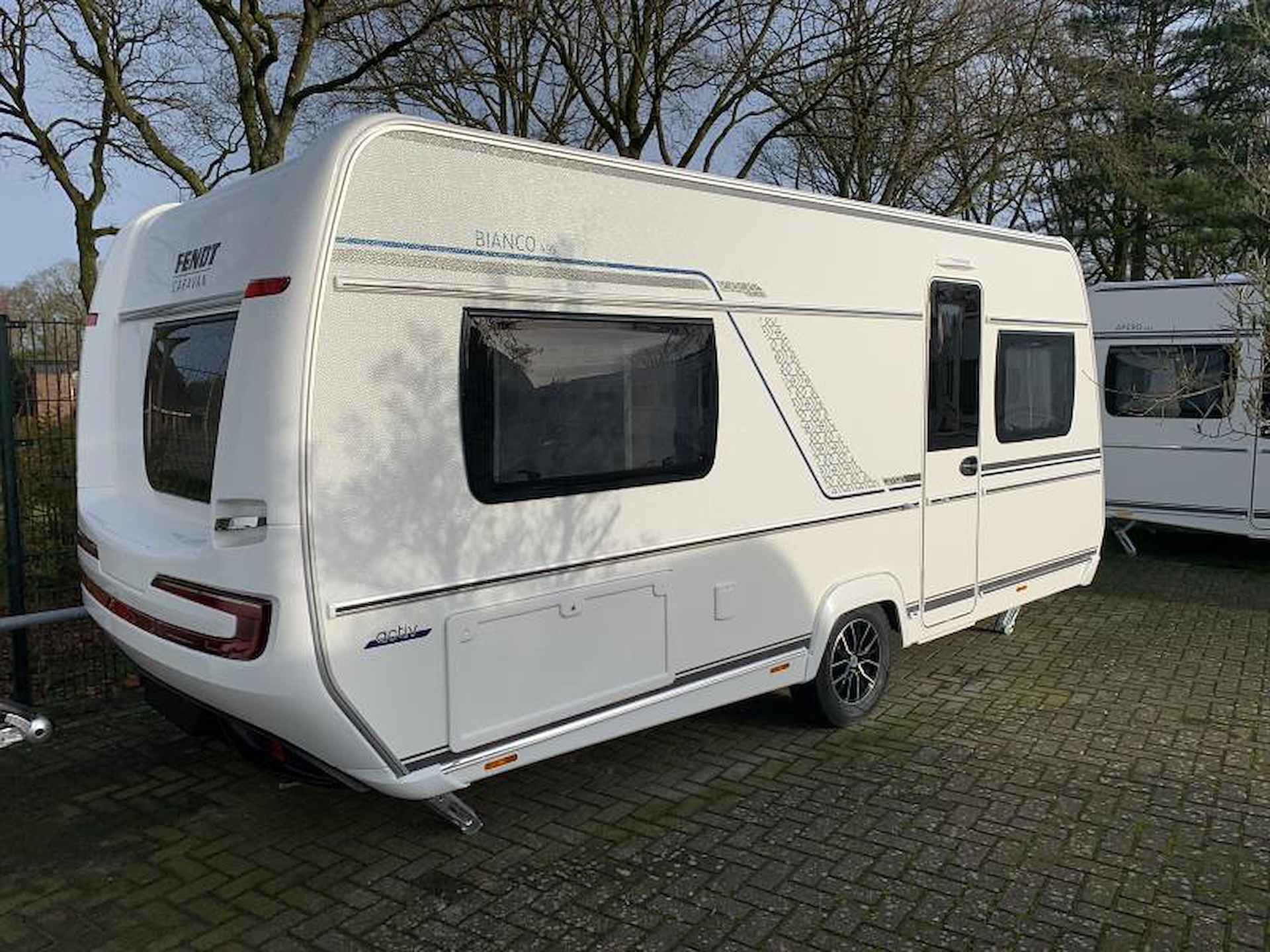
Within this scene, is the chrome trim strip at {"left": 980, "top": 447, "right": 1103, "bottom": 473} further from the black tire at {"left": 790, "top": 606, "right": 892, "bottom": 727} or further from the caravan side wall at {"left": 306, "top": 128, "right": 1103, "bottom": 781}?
the black tire at {"left": 790, "top": 606, "right": 892, "bottom": 727}

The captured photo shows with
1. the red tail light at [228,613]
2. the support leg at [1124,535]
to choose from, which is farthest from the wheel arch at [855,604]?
the support leg at [1124,535]

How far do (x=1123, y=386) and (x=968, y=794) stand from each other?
22.8 feet

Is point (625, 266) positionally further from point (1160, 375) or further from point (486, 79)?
point (486, 79)

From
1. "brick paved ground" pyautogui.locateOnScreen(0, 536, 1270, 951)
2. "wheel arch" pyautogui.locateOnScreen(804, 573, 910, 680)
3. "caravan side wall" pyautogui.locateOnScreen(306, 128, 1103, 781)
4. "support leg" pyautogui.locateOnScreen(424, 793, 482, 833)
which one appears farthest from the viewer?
"wheel arch" pyautogui.locateOnScreen(804, 573, 910, 680)

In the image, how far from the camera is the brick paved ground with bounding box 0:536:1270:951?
3404 mm

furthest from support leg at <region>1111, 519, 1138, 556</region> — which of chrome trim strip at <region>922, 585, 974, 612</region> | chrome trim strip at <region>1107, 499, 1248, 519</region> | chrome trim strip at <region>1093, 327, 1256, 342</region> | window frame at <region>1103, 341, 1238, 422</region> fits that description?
chrome trim strip at <region>922, 585, 974, 612</region>

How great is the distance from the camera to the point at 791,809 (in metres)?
4.29

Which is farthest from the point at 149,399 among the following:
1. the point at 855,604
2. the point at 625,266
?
the point at 855,604

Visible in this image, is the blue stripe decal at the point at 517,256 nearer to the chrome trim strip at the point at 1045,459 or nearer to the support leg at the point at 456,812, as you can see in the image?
the support leg at the point at 456,812

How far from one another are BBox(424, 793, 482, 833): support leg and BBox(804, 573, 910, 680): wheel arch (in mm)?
1745

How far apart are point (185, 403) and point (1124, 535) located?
9.27 m

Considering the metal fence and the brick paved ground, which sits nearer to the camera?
the brick paved ground

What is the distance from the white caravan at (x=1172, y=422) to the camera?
9.16 m

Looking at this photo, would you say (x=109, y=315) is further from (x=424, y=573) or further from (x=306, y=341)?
(x=424, y=573)
